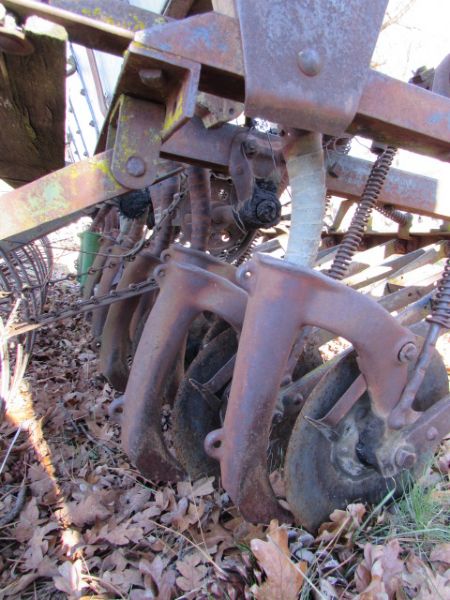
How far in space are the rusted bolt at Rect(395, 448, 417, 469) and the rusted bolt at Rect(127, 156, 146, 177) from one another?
4.21ft

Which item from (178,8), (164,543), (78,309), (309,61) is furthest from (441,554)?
(178,8)

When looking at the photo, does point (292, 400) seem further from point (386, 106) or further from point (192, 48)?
point (192, 48)

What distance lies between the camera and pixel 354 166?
2.26m

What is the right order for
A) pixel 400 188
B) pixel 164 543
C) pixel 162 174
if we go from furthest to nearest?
pixel 162 174
pixel 400 188
pixel 164 543

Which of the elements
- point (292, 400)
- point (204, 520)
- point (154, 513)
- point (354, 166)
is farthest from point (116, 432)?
point (354, 166)

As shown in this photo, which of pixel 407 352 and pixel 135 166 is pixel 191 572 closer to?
pixel 407 352

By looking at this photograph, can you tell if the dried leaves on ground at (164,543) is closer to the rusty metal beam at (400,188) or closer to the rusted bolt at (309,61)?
the rusty metal beam at (400,188)

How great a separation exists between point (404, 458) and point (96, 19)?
173cm

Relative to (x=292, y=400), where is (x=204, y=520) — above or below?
below

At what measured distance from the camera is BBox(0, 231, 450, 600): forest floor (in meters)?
1.37

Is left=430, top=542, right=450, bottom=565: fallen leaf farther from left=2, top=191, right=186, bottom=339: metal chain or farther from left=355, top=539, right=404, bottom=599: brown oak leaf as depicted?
left=2, top=191, right=186, bottom=339: metal chain

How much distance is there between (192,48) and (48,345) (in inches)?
129

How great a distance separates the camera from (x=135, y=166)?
1.39 meters

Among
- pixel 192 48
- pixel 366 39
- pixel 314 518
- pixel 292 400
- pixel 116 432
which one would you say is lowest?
pixel 116 432
